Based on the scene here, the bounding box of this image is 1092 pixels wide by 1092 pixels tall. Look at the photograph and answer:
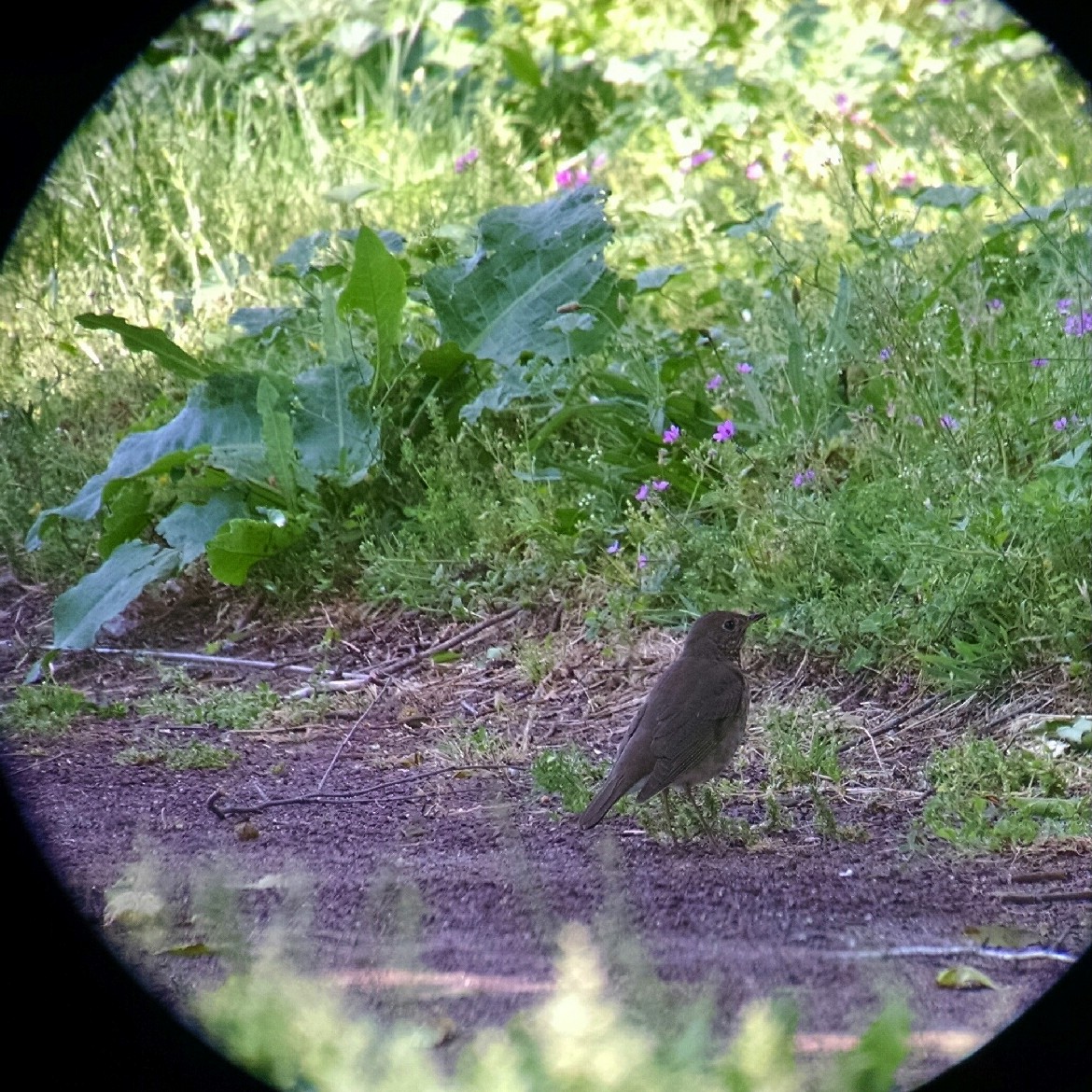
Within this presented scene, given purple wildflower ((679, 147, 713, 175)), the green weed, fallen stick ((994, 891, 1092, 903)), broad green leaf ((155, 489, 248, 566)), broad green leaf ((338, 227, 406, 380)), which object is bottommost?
purple wildflower ((679, 147, 713, 175))

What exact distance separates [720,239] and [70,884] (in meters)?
4.67

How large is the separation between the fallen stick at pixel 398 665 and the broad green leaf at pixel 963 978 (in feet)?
7.73

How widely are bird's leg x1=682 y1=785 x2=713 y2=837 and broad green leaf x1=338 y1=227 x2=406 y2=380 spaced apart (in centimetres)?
227

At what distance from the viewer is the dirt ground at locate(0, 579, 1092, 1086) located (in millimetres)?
2648

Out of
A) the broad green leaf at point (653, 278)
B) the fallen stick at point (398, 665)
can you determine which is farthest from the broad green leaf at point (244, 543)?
the broad green leaf at point (653, 278)

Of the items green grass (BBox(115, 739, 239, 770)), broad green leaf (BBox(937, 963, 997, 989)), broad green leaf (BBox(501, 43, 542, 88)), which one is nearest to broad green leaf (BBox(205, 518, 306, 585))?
green grass (BBox(115, 739, 239, 770))

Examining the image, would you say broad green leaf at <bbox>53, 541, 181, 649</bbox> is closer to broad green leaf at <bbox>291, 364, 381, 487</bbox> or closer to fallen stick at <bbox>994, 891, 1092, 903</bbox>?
broad green leaf at <bbox>291, 364, 381, 487</bbox>

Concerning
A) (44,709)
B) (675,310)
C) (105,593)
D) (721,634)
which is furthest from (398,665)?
(675,310)

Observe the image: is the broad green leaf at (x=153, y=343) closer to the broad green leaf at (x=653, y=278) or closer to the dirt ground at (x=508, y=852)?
the dirt ground at (x=508, y=852)

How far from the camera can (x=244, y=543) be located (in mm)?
4961

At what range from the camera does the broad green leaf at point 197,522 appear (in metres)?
4.93

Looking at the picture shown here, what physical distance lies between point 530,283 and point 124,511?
1599mm

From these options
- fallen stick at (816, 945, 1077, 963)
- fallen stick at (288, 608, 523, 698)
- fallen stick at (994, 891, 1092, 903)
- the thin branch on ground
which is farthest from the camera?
fallen stick at (288, 608, 523, 698)

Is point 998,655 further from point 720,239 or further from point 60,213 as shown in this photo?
point 60,213
